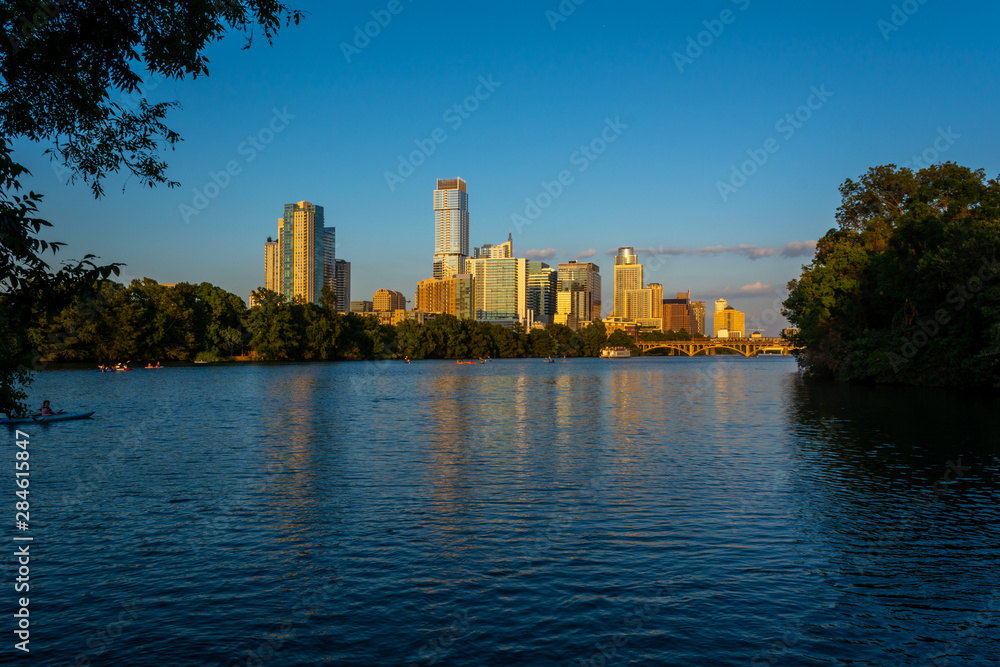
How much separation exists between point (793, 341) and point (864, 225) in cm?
2095

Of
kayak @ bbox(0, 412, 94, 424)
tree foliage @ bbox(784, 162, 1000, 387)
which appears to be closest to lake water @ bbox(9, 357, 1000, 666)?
kayak @ bbox(0, 412, 94, 424)

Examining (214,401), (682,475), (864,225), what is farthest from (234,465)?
(864,225)

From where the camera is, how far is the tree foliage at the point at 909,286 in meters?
61.5

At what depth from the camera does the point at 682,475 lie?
2773cm

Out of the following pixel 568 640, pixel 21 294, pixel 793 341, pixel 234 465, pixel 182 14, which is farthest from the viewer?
pixel 793 341

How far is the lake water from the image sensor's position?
12672mm

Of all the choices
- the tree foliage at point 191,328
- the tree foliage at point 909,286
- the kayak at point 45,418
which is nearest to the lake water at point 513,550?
the kayak at point 45,418

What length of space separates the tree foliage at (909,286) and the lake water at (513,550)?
1104 inches

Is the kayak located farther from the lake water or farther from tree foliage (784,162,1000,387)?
tree foliage (784,162,1000,387)

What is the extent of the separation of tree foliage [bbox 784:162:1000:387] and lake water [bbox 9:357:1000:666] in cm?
2805

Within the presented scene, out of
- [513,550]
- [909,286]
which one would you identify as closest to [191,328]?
[909,286]

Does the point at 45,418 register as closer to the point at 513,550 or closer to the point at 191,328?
the point at 513,550

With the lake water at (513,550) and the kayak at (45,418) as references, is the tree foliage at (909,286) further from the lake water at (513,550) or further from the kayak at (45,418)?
the kayak at (45,418)

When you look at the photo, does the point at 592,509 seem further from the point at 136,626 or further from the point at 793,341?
the point at 793,341
